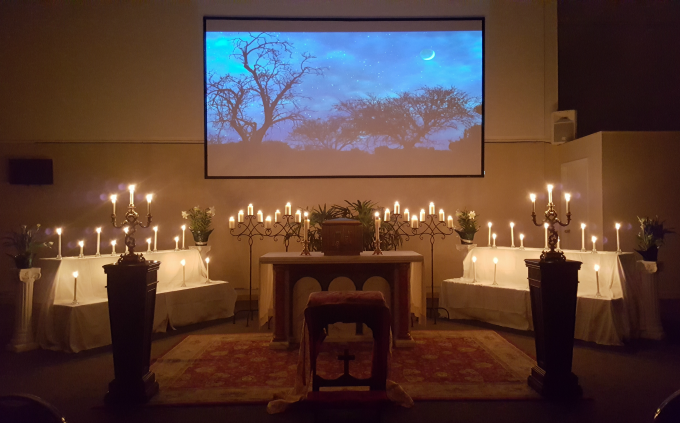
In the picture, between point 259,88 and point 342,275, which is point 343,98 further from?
point 342,275

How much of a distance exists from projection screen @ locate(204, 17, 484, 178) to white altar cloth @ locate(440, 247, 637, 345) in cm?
213

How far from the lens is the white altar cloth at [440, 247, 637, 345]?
466 cm

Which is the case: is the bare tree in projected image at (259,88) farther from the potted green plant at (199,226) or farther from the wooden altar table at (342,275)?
the wooden altar table at (342,275)

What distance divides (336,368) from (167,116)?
544 centimetres

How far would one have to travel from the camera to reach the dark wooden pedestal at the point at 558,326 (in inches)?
127

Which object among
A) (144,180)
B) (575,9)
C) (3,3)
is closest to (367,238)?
(144,180)

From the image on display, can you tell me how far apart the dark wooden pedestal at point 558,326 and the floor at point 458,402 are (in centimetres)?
12

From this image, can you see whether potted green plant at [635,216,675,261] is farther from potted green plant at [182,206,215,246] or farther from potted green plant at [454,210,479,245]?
potted green plant at [182,206,215,246]

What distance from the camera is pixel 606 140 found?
639 cm

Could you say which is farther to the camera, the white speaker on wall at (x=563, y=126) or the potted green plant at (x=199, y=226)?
the white speaker on wall at (x=563, y=126)

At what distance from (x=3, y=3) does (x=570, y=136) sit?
9668mm

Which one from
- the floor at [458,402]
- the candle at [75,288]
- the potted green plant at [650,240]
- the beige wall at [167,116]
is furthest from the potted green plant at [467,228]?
the candle at [75,288]

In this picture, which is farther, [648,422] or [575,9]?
[575,9]

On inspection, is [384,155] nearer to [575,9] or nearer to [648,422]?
[575,9]
